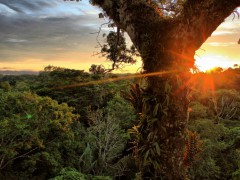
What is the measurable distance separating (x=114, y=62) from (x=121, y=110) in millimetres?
23727

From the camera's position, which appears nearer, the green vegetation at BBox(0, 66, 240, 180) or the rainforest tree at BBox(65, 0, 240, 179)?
the rainforest tree at BBox(65, 0, 240, 179)

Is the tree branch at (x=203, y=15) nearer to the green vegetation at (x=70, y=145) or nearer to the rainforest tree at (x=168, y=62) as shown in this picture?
the rainforest tree at (x=168, y=62)

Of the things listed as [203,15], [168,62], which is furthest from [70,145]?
[203,15]

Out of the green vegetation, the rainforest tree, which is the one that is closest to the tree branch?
the rainforest tree

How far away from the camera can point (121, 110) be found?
2856cm

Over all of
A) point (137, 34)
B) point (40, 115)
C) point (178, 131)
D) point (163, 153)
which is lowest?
point (40, 115)

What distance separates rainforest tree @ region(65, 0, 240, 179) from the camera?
131 inches

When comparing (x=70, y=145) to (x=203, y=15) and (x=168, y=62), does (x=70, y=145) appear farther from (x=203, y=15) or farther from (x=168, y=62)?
(x=203, y=15)

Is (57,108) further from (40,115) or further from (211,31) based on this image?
(211,31)

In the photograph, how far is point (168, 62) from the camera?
135 inches

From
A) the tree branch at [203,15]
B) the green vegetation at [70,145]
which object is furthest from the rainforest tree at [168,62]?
the green vegetation at [70,145]

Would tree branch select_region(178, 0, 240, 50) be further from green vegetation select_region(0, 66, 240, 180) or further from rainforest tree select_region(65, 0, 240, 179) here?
green vegetation select_region(0, 66, 240, 180)

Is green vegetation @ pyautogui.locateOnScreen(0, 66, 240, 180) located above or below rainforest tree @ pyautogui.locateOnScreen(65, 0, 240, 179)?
below

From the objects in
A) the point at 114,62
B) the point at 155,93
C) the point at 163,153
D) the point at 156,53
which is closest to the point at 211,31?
the point at 156,53
